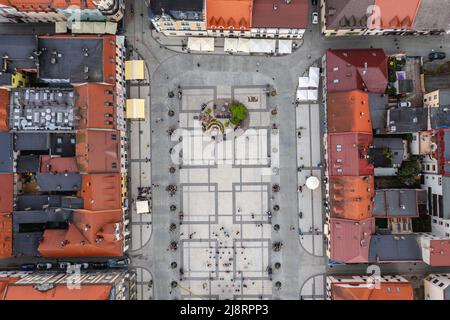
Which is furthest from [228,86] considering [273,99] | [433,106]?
[433,106]

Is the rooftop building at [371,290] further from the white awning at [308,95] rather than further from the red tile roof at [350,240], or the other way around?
the white awning at [308,95]

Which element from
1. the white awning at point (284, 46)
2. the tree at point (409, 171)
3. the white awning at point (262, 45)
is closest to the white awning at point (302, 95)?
the white awning at point (284, 46)

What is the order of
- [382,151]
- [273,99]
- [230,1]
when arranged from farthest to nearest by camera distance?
1. [273,99]
2. [382,151]
3. [230,1]

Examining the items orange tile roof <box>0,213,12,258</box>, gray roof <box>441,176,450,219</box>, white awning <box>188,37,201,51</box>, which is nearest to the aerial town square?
orange tile roof <box>0,213,12,258</box>

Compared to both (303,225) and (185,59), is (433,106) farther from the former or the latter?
(185,59)

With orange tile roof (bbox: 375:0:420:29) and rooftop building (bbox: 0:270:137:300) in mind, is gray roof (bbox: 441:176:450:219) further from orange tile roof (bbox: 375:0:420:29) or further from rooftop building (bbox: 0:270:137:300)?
rooftop building (bbox: 0:270:137:300)

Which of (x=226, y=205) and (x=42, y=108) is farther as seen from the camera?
(x=226, y=205)

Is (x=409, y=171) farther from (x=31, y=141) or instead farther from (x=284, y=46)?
(x=31, y=141)

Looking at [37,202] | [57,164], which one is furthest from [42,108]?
[37,202]
